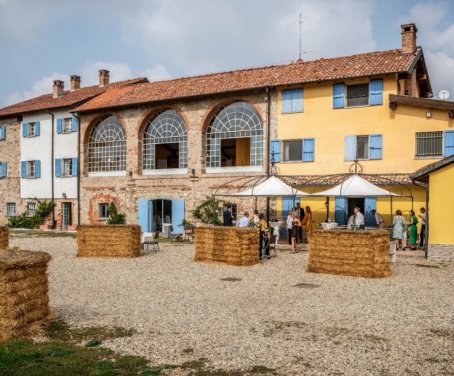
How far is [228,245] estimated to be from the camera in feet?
49.5

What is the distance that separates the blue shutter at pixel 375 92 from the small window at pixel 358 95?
1.30 ft

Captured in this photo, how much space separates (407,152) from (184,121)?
12.2m

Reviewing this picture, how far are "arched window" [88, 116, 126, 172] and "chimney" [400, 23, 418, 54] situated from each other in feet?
54.0

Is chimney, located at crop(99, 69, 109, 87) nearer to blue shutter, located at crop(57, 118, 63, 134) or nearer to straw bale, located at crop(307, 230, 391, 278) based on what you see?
blue shutter, located at crop(57, 118, 63, 134)

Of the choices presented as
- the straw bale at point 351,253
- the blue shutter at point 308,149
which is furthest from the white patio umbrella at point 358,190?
the blue shutter at point 308,149

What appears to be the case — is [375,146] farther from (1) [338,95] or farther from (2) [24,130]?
(2) [24,130]

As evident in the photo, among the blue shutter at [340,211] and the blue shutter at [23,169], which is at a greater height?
the blue shutter at [23,169]

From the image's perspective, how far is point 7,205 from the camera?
3575 cm

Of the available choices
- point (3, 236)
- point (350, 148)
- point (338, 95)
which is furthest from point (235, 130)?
point (3, 236)

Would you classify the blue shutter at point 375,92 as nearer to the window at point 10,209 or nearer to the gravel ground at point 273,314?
the gravel ground at point 273,314

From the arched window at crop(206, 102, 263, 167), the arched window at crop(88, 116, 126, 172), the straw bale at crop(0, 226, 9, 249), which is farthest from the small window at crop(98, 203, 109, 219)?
the straw bale at crop(0, 226, 9, 249)

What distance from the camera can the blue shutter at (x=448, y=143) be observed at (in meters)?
21.0

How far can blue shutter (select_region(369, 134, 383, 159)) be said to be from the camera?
22.6m

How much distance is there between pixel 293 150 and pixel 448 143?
7.09 m
